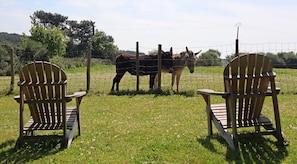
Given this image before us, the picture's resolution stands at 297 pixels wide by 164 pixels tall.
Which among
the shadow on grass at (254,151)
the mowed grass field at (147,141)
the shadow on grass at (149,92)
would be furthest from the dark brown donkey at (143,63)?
the shadow on grass at (254,151)

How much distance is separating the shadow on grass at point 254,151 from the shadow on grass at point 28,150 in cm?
253

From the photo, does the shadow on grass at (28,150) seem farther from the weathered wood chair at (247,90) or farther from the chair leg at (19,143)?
the weathered wood chair at (247,90)

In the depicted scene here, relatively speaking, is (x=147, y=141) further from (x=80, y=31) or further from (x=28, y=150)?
(x=80, y=31)

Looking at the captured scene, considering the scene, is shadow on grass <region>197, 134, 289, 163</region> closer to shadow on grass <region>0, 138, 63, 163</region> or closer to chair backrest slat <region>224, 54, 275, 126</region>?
chair backrest slat <region>224, 54, 275, 126</region>

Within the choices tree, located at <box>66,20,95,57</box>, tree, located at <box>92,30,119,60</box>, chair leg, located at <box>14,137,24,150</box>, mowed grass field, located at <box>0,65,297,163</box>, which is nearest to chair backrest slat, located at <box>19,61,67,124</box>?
chair leg, located at <box>14,137,24,150</box>

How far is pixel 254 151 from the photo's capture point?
15.3 ft

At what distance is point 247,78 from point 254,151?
1.14m

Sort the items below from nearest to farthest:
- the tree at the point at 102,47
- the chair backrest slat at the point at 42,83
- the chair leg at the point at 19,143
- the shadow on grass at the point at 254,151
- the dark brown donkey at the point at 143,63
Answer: the shadow on grass at the point at 254,151 < the chair backrest slat at the point at 42,83 < the chair leg at the point at 19,143 < the dark brown donkey at the point at 143,63 < the tree at the point at 102,47

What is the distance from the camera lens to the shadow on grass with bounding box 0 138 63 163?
4.56 meters

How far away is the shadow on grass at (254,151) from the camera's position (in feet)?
14.3

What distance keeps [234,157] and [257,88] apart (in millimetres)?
1171

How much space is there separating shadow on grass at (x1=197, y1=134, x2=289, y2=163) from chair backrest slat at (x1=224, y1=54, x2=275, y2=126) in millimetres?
624

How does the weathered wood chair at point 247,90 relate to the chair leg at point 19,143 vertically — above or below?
above

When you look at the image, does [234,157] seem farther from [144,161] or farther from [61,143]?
[61,143]
